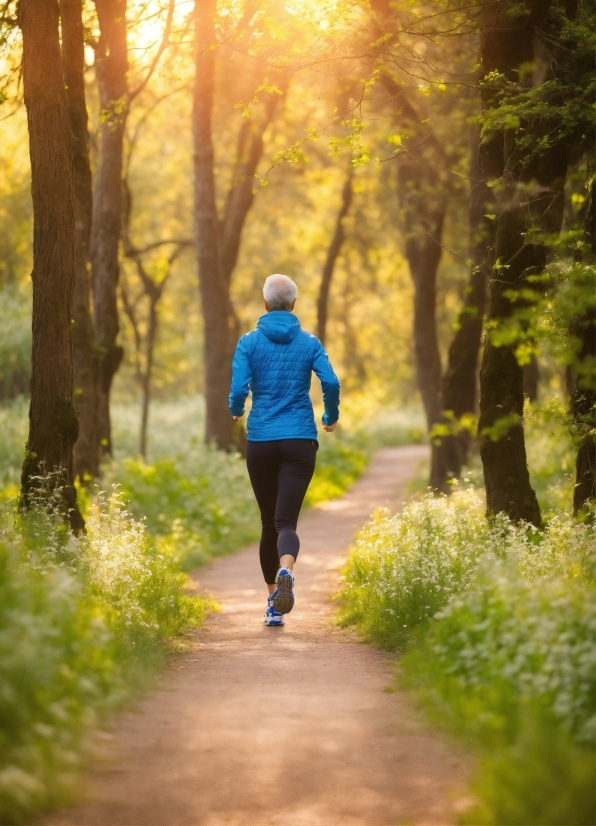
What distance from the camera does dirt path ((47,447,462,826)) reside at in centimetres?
430

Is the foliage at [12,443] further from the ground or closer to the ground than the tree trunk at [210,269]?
closer to the ground

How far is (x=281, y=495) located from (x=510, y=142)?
3.58m

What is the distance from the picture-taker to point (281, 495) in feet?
26.6

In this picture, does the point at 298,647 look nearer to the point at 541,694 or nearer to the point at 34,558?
the point at 34,558

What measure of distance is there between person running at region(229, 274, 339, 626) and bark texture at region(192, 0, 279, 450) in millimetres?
9992

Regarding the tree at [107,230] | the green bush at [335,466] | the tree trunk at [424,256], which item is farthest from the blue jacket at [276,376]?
the green bush at [335,466]

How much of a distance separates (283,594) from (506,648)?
3.34m

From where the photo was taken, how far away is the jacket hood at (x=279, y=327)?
26.5 feet

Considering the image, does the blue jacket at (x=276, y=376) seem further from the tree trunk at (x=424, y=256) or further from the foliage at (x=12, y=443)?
the tree trunk at (x=424, y=256)

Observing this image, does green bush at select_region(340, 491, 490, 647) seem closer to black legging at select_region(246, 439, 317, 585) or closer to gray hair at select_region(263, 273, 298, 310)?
black legging at select_region(246, 439, 317, 585)

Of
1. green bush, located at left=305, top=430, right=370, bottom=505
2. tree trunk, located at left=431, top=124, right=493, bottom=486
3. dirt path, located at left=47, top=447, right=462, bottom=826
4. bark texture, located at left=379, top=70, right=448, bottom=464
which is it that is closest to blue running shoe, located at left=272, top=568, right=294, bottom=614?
dirt path, located at left=47, top=447, right=462, bottom=826

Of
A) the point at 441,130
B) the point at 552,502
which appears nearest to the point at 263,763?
the point at 552,502

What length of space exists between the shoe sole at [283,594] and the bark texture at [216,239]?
36.4 feet

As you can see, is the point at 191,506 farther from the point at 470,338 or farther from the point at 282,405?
the point at 282,405
